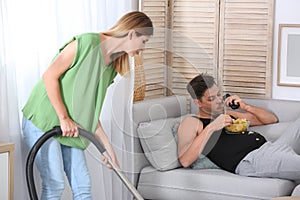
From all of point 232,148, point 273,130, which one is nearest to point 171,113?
point 232,148

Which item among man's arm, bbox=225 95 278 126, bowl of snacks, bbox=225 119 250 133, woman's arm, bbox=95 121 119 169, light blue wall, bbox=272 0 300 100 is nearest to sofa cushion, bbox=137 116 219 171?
woman's arm, bbox=95 121 119 169

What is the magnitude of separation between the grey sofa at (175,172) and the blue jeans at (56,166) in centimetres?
27

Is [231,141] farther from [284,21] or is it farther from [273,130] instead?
[284,21]

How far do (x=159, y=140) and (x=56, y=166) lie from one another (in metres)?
0.52

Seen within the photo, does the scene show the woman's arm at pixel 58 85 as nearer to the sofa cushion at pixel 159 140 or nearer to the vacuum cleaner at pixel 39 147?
the vacuum cleaner at pixel 39 147

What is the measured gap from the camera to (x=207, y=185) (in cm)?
380

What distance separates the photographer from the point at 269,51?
4.42 m

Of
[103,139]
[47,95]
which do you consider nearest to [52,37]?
[47,95]

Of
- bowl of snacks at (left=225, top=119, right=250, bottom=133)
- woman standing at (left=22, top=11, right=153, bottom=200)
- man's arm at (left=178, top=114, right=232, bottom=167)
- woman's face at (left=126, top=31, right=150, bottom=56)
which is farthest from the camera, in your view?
bowl of snacks at (left=225, top=119, right=250, bottom=133)

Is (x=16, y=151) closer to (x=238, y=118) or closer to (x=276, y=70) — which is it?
(x=238, y=118)

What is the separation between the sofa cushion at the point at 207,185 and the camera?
12.1 ft

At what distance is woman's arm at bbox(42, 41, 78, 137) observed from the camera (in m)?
3.13

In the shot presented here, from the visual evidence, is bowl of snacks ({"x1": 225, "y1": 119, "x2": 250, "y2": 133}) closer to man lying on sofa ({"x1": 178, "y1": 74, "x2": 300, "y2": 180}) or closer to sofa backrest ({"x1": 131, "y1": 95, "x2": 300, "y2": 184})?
man lying on sofa ({"x1": 178, "y1": 74, "x2": 300, "y2": 180})

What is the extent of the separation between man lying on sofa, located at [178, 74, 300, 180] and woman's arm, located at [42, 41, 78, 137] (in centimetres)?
56
